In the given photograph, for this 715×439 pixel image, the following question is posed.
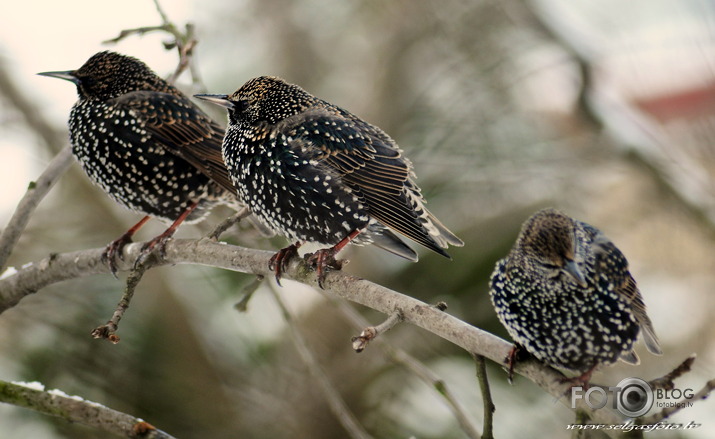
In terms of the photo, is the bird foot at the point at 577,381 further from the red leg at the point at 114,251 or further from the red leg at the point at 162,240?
the red leg at the point at 114,251

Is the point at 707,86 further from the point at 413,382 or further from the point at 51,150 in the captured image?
the point at 51,150

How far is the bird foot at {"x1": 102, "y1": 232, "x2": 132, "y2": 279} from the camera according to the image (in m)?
3.52

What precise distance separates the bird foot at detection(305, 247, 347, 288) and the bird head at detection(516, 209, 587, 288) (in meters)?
0.69

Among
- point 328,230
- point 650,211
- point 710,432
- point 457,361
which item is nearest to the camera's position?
point 328,230

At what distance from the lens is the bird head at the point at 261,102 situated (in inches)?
124

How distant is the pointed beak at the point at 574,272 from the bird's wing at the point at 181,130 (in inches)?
66.0

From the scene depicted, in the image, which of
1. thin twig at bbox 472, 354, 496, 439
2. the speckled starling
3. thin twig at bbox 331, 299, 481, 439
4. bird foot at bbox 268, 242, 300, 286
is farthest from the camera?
the speckled starling

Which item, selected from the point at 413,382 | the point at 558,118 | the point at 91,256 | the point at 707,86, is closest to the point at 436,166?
the point at 558,118

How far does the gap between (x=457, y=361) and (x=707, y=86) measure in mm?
2417

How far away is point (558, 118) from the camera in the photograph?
5.86 m

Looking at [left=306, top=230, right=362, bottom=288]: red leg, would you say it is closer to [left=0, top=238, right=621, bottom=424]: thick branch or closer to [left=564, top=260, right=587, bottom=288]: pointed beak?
[left=0, top=238, right=621, bottom=424]: thick branch

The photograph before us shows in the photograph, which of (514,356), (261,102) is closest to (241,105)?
(261,102)

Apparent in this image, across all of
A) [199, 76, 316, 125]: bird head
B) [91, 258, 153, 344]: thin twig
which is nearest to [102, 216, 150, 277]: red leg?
[91, 258, 153, 344]: thin twig

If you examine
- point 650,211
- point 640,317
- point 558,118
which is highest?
point 640,317
